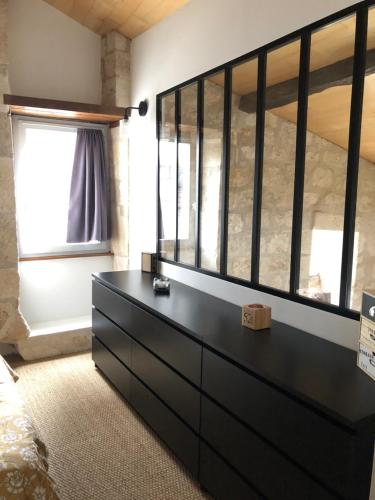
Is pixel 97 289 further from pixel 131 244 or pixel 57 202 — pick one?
pixel 57 202

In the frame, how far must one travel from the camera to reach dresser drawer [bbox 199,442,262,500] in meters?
1.68

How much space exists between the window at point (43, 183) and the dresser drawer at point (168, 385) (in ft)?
5.67

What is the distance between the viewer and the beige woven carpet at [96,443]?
2029 mm

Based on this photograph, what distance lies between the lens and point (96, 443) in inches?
93.7

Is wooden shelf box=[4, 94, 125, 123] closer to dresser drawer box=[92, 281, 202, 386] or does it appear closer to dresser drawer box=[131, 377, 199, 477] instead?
dresser drawer box=[92, 281, 202, 386]

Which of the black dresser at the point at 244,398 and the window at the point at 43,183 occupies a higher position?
the window at the point at 43,183

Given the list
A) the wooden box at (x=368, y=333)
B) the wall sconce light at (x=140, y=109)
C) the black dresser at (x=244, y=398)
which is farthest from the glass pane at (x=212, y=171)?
the wooden box at (x=368, y=333)

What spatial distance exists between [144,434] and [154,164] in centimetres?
208

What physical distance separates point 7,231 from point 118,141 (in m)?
1.31

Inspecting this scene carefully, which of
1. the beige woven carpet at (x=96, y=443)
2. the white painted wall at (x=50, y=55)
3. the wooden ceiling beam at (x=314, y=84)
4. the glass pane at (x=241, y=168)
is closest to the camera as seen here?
the wooden ceiling beam at (x=314, y=84)

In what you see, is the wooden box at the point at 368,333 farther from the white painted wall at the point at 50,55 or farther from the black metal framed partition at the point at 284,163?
the white painted wall at the point at 50,55

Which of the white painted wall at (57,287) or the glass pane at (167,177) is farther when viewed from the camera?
the white painted wall at (57,287)

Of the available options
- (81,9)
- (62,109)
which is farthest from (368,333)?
(81,9)

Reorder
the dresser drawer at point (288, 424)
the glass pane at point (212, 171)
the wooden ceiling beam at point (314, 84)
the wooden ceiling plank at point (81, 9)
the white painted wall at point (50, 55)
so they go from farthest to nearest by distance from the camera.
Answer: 1. the white painted wall at point (50, 55)
2. the wooden ceiling plank at point (81, 9)
3. the glass pane at point (212, 171)
4. the wooden ceiling beam at point (314, 84)
5. the dresser drawer at point (288, 424)
